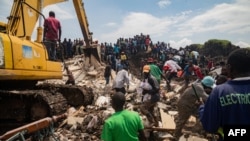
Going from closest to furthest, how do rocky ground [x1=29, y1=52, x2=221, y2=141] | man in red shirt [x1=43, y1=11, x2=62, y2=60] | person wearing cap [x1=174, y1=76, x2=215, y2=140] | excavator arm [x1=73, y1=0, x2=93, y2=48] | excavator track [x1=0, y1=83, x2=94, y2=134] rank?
person wearing cap [x1=174, y1=76, x2=215, y2=140], rocky ground [x1=29, y1=52, x2=221, y2=141], excavator track [x1=0, y1=83, x2=94, y2=134], man in red shirt [x1=43, y1=11, x2=62, y2=60], excavator arm [x1=73, y1=0, x2=93, y2=48]

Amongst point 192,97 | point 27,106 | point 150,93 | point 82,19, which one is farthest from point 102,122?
point 82,19

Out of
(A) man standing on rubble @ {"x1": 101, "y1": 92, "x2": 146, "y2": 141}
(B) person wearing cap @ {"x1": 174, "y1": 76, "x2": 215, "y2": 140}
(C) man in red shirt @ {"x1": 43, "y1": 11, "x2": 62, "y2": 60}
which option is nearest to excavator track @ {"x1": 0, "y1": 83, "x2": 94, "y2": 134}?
(C) man in red shirt @ {"x1": 43, "y1": 11, "x2": 62, "y2": 60}

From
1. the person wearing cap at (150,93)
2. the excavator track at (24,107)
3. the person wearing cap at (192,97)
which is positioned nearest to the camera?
the person wearing cap at (192,97)

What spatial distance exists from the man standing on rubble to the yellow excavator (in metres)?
3.77

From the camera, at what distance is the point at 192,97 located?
21.5 feet

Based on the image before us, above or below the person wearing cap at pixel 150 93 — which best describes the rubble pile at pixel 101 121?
below

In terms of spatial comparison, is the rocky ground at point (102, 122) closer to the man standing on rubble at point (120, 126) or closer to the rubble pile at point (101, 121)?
the rubble pile at point (101, 121)

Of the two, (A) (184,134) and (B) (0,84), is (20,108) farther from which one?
(A) (184,134)

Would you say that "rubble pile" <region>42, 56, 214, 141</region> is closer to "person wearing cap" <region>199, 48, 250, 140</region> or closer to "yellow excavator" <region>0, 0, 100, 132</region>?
"yellow excavator" <region>0, 0, 100, 132</region>

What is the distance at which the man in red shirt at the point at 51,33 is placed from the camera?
903 centimetres

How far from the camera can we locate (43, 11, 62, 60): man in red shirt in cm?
903

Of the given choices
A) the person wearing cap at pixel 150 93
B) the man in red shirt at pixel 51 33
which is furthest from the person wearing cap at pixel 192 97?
the man in red shirt at pixel 51 33

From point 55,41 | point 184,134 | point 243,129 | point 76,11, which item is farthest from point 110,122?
point 76,11

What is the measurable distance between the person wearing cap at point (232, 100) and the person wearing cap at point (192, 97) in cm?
329
